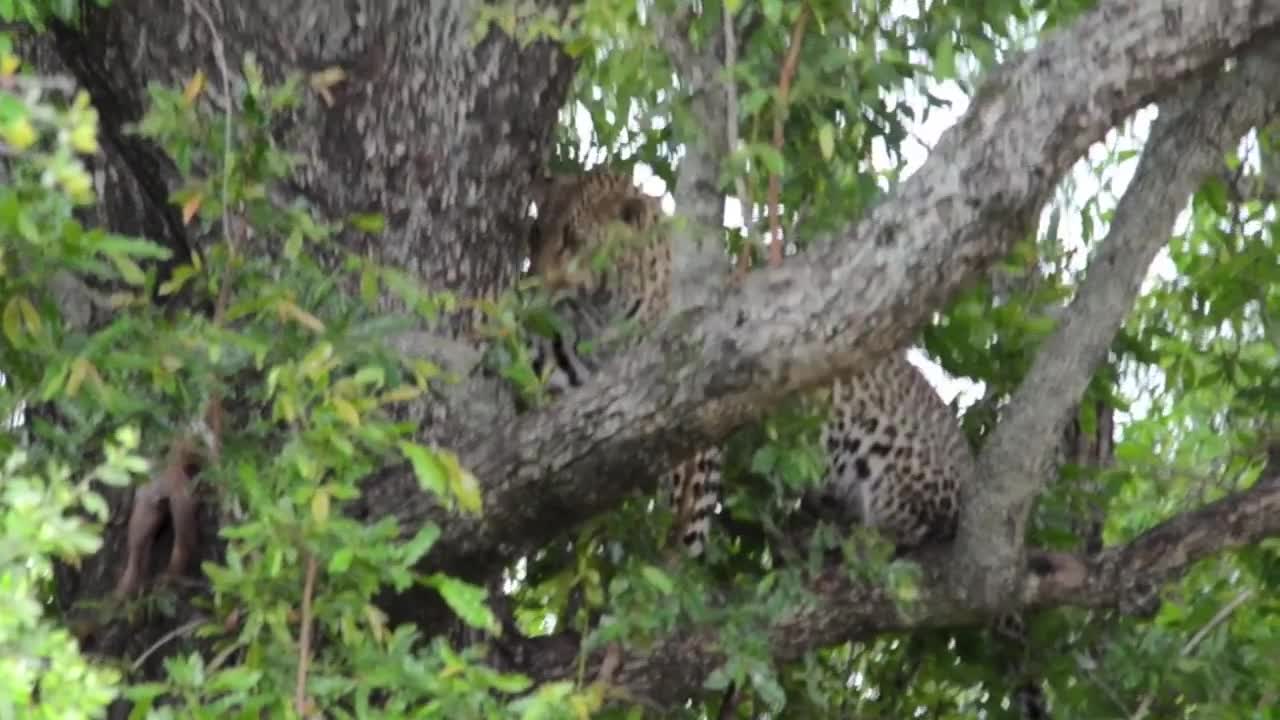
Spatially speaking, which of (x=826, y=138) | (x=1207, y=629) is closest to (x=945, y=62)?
(x=826, y=138)

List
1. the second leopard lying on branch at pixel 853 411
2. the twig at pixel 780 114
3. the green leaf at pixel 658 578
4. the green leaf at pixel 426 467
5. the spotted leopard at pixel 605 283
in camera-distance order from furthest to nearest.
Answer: the second leopard lying on branch at pixel 853 411
the spotted leopard at pixel 605 283
the green leaf at pixel 658 578
the twig at pixel 780 114
the green leaf at pixel 426 467

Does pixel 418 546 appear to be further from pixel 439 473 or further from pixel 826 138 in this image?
pixel 826 138

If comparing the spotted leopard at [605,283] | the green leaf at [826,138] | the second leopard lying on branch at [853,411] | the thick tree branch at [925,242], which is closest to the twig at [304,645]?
the thick tree branch at [925,242]

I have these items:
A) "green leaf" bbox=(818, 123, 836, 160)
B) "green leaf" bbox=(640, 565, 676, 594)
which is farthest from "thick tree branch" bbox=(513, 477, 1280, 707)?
"green leaf" bbox=(818, 123, 836, 160)

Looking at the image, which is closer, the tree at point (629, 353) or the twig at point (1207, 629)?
the tree at point (629, 353)

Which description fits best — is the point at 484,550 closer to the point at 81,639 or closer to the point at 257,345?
the point at 81,639

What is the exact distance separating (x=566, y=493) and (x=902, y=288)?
64cm

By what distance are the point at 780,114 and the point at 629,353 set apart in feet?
1.41

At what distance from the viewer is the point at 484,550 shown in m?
3.53

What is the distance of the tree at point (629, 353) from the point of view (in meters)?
2.77

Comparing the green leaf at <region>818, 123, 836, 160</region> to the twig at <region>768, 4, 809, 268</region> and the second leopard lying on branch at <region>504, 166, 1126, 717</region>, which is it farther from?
the second leopard lying on branch at <region>504, 166, 1126, 717</region>

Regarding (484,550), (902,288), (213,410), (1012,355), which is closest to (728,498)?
(1012,355)

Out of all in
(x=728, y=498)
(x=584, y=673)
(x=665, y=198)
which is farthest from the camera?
(x=665, y=198)

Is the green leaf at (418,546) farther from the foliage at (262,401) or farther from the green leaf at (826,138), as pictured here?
the green leaf at (826,138)
